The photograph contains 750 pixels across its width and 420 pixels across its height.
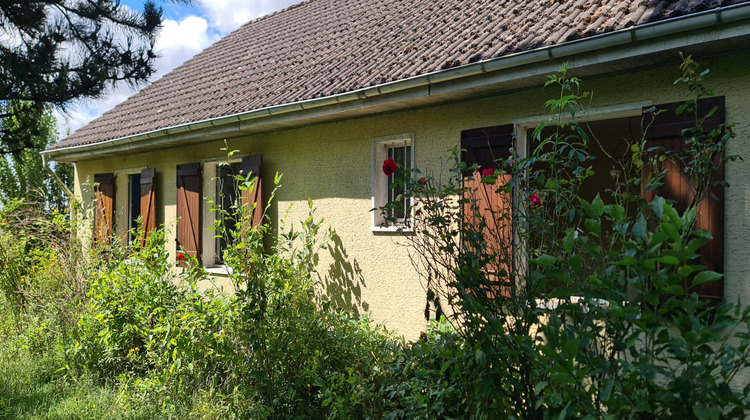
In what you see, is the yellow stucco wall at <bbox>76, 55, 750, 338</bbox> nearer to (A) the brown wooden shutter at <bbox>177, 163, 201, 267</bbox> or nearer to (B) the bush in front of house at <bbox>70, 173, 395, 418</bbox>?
(A) the brown wooden shutter at <bbox>177, 163, 201, 267</bbox>

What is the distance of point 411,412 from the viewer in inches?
137

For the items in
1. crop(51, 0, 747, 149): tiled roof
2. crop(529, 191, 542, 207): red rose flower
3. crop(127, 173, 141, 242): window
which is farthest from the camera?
crop(127, 173, 141, 242): window

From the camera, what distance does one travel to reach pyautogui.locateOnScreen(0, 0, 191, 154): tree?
214 inches

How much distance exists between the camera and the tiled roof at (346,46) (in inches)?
182

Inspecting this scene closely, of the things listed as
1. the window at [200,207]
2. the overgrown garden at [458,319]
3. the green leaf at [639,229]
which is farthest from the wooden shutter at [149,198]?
the green leaf at [639,229]

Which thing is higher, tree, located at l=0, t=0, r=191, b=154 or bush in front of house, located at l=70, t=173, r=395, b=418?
tree, located at l=0, t=0, r=191, b=154

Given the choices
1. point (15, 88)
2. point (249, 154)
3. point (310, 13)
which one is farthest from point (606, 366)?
point (310, 13)

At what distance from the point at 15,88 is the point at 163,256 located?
6.87 feet

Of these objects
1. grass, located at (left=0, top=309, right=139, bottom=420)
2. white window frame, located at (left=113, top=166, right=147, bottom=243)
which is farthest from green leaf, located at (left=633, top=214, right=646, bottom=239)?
white window frame, located at (left=113, top=166, right=147, bottom=243)

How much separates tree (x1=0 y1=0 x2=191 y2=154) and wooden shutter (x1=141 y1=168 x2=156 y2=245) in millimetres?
2827

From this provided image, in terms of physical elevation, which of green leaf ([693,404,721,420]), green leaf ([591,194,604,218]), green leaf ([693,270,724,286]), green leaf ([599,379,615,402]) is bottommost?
green leaf ([693,404,721,420])

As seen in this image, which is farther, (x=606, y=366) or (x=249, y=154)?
(x=249, y=154)

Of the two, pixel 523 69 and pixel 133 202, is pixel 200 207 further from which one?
pixel 523 69

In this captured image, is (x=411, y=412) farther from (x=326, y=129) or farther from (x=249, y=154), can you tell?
(x=249, y=154)
